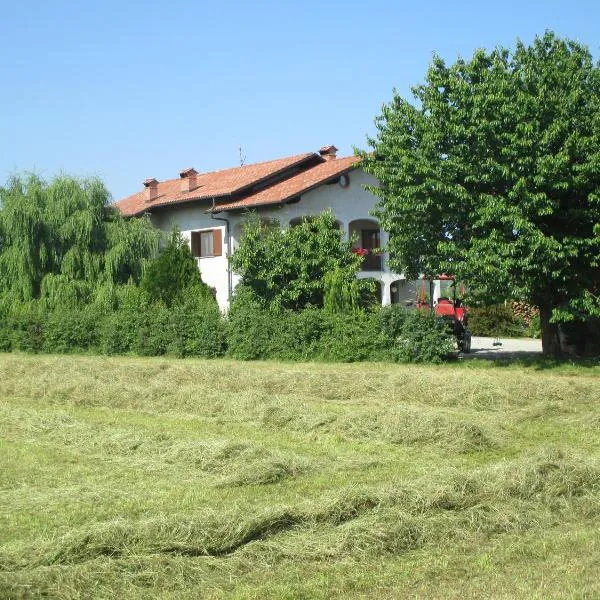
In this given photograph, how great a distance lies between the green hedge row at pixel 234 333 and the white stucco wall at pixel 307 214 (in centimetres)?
589

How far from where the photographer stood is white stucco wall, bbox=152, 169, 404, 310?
3070 centimetres

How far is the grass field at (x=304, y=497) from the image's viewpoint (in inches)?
205

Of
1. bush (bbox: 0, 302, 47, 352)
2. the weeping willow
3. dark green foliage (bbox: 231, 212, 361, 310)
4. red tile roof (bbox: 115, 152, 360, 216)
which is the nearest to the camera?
dark green foliage (bbox: 231, 212, 361, 310)

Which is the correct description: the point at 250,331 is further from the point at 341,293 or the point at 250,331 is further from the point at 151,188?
the point at 151,188

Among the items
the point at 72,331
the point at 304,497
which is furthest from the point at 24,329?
the point at 304,497

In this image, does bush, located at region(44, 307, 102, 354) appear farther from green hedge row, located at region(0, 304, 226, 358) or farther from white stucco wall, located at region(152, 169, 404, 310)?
white stucco wall, located at region(152, 169, 404, 310)

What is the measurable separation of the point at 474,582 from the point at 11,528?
332cm

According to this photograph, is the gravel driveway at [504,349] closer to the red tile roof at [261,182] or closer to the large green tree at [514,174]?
the large green tree at [514,174]

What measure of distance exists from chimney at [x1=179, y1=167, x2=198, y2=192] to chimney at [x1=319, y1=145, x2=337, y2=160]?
5.40m

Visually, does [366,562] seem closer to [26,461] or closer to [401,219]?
[26,461]

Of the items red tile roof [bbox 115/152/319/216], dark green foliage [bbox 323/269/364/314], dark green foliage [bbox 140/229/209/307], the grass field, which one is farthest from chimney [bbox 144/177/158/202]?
the grass field

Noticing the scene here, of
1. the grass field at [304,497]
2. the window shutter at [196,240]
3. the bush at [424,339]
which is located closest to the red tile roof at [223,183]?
the window shutter at [196,240]

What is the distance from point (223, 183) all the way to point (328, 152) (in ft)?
15.4

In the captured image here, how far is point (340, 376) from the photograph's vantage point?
16344mm
